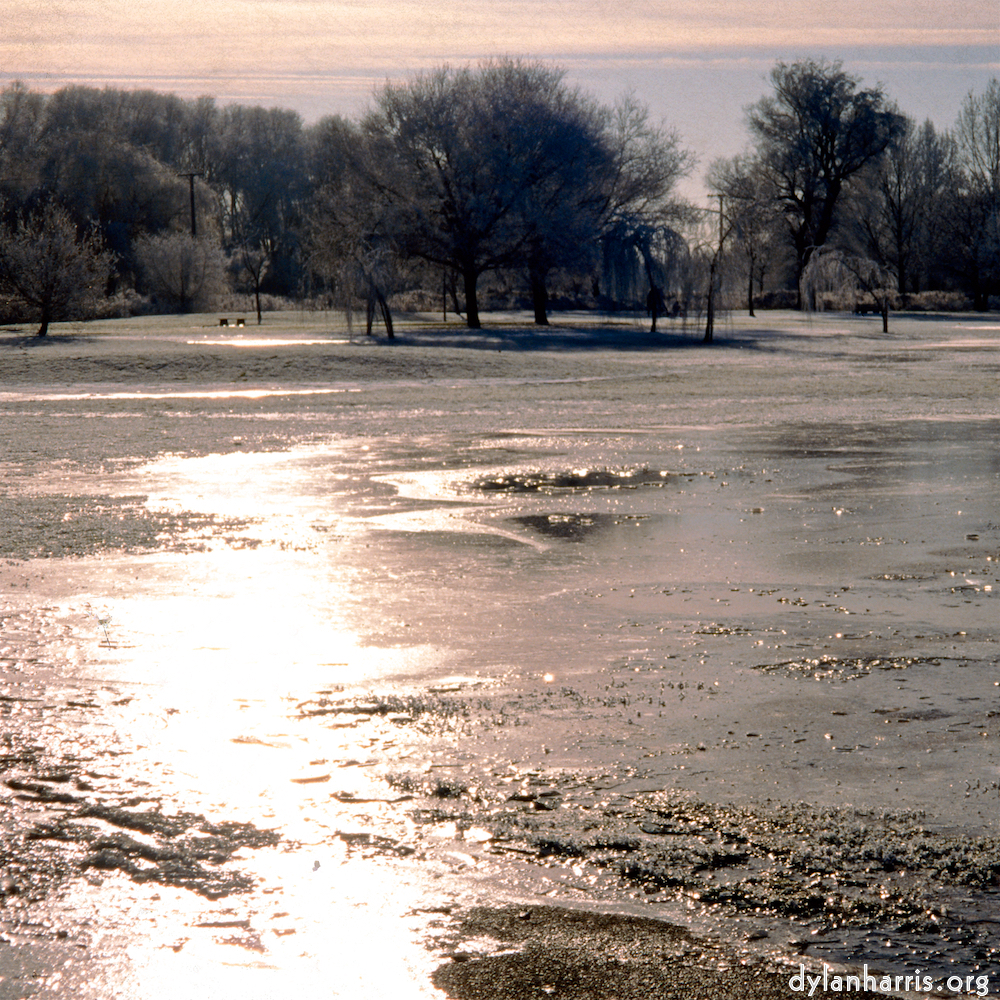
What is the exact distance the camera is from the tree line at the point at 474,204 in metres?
49.2

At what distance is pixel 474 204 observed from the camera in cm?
4894

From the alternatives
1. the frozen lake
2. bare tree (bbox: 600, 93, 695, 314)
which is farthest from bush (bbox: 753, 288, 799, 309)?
the frozen lake

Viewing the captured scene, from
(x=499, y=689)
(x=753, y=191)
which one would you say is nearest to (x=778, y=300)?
(x=753, y=191)

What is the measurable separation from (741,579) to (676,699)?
2903mm

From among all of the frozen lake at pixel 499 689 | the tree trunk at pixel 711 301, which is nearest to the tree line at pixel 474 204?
the tree trunk at pixel 711 301

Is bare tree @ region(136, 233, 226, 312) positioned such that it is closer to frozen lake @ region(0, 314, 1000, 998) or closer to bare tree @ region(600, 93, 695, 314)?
bare tree @ region(600, 93, 695, 314)

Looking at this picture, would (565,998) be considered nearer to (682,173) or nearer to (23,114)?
(682,173)

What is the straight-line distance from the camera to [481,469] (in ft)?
50.3

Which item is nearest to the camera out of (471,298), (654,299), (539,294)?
(654,299)

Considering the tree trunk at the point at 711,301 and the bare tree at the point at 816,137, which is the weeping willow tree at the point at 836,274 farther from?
the bare tree at the point at 816,137

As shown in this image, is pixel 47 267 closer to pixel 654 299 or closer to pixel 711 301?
pixel 654 299

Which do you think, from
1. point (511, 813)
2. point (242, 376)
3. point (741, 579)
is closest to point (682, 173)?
point (242, 376)

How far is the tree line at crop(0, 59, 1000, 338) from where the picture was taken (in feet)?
161

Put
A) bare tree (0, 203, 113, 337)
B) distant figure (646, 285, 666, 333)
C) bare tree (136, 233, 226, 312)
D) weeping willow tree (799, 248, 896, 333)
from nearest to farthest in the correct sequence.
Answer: bare tree (0, 203, 113, 337) → weeping willow tree (799, 248, 896, 333) → distant figure (646, 285, 666, 333) → bare tree (136, 233, 226, 312)
